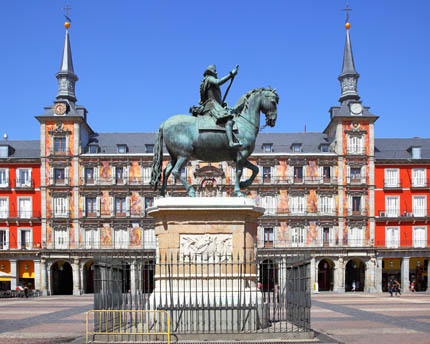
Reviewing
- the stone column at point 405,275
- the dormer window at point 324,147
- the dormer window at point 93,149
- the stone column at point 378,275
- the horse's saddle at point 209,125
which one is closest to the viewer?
the horse's saddle at point 209,125

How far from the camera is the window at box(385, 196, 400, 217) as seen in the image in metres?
57.2

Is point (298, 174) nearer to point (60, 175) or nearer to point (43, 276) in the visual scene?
point (60, 175)

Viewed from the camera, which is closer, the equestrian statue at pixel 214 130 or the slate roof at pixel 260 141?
the equestrian statue at pixel 214 130

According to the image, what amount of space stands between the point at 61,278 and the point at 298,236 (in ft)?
81.0

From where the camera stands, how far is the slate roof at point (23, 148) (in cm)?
5829

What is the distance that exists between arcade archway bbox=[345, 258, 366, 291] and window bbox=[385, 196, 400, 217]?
18.9 ft

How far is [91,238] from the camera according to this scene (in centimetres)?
5625

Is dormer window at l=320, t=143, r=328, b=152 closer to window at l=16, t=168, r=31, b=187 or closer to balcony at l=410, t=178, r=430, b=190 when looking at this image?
balcony at l=410, t=178, r=430, b=190

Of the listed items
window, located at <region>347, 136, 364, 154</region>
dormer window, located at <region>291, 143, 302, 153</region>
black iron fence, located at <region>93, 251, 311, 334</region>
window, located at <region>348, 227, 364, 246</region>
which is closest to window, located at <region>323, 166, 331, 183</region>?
window, located at <region>347, 136, 364, 154</region>

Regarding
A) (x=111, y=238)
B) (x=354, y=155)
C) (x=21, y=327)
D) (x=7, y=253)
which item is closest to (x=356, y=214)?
(x=354, y=155)

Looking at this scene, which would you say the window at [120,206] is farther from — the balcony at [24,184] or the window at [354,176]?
the window at [354,176]

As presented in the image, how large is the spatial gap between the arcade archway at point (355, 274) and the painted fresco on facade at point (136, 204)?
22.3 metres

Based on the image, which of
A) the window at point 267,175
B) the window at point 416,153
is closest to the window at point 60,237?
the window at point 267,175

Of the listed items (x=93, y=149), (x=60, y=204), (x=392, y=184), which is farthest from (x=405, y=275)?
(x=60, y=204)
